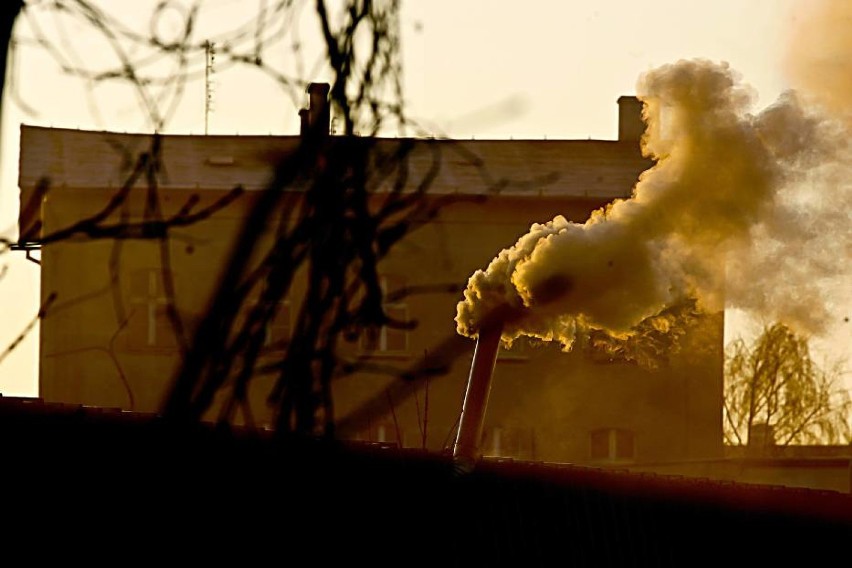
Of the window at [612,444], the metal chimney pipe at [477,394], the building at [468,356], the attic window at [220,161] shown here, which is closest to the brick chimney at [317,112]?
the metal chimney pipe at [477,394]

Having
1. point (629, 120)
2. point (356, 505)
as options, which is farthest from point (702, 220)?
point (629, 120)

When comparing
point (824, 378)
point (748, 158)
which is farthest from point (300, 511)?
point (824, 378)

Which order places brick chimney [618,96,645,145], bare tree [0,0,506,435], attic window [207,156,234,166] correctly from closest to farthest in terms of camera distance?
1. bare tree [0,0,506,435]
2. attic window [207,156,234,166]
3. brick chimney [618,96,645,145]

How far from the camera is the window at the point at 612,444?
95.6 feet

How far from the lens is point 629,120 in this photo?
1174 inches

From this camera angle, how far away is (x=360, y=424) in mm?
4191

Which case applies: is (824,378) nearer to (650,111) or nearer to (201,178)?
(201,178)

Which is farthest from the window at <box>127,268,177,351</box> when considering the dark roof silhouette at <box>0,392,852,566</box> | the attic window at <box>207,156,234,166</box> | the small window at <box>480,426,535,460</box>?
the dark roof silhouette at <box>0,392,852,566</box>

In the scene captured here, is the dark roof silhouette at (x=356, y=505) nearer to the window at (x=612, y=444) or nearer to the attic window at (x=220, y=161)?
the attic window at (x=220, y=161)

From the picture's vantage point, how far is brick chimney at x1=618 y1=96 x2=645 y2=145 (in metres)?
29.6

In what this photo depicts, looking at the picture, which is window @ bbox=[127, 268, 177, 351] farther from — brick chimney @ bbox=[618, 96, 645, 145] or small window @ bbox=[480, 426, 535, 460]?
brick chimney @ bbox=[618, 96, 645, 145]

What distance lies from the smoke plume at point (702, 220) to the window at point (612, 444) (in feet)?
55.4

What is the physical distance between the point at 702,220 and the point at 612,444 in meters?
17.6

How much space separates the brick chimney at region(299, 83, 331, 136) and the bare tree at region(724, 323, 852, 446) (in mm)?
38147
